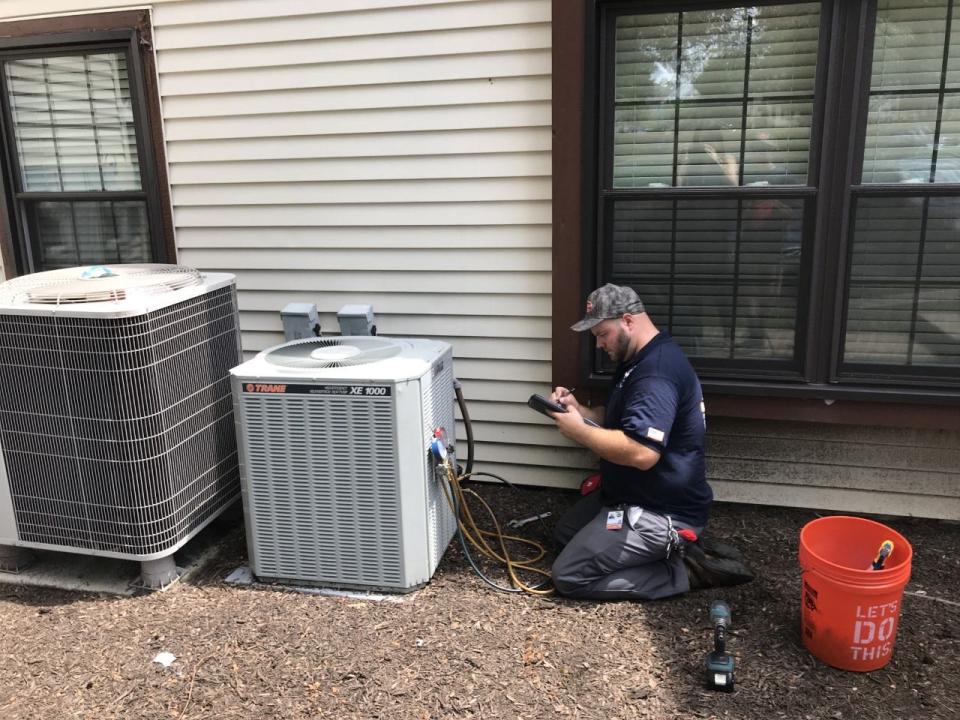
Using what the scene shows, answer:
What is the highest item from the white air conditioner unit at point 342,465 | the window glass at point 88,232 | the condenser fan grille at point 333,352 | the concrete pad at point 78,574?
the window glass at point 88,232

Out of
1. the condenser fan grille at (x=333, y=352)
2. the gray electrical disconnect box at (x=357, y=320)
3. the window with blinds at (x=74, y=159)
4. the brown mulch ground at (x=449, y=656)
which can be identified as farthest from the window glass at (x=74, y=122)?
the brown mulch ground at (x=449, y=656)

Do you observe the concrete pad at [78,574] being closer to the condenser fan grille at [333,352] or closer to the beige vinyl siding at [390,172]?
the condenser fan grille at [333,352]

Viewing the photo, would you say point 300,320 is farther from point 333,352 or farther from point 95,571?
point 95,571

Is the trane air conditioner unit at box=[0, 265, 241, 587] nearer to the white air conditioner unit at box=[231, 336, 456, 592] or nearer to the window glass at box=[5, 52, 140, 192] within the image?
the white air conditioner unit at box=[231, 336, 456, 592]

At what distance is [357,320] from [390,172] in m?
0.80

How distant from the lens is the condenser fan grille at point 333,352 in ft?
10.4

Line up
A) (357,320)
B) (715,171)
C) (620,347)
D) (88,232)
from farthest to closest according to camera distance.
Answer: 1. (88,232)
2. (357,320)
3. (715,171)
4. (620,347)

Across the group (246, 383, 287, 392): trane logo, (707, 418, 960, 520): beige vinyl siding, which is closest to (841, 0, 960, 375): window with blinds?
(707, 418, 960, 520): beige vinyl siding

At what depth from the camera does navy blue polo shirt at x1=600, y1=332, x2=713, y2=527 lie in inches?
121

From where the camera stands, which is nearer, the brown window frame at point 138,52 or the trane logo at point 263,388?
the trane logo at point 263,388

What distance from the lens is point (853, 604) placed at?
8.36 ft

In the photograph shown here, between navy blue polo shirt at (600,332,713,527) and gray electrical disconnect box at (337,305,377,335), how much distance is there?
139 centimetres

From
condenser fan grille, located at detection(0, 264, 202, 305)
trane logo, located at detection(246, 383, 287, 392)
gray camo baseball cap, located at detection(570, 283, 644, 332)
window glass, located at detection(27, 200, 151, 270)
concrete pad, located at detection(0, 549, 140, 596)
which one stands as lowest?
concrete pad, located at detection(0, 549, 140, 596)

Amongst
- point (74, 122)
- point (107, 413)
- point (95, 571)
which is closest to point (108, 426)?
point (107, 413)
